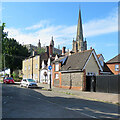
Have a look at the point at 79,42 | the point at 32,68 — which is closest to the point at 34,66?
the point at 32,68

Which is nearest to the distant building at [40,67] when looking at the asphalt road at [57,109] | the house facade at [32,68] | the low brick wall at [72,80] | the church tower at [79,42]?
the house facade at [32,68]

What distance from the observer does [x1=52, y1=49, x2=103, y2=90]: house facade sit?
2366cm

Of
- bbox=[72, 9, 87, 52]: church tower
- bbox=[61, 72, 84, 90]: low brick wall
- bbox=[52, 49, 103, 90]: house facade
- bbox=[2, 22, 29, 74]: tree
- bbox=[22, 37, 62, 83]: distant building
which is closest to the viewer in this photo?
bbox=[61, 72, 84, 90]: low brick wall

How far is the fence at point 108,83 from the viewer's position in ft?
61.8

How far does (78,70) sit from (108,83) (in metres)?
5.47

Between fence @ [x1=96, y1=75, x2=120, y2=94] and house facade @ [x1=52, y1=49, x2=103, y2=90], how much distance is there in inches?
94.1

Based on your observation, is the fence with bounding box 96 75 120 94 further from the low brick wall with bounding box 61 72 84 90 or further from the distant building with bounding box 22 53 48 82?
the distant building with bounding box 22 53 48 82

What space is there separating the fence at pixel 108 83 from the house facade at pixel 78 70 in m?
2.39

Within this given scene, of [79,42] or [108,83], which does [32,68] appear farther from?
[79,42]

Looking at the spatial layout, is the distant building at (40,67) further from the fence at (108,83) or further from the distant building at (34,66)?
the fence at (108,83)

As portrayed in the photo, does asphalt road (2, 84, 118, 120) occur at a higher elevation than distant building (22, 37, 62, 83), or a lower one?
lower

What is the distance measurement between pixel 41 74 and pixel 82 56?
659 inches

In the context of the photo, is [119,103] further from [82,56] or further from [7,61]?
[7,61]

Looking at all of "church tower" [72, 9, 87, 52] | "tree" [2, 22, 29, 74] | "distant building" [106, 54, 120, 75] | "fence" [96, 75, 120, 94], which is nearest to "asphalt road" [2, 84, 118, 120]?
"fence" [96, 75, 120, 94]
